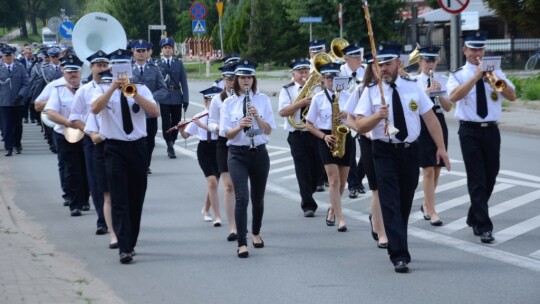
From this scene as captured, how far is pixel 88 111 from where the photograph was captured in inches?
450

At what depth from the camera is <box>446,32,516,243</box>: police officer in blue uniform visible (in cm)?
1098

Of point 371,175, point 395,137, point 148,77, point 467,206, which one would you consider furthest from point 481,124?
point 148,77

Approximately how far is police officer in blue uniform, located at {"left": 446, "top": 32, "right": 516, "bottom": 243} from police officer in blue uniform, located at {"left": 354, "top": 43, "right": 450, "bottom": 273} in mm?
1230

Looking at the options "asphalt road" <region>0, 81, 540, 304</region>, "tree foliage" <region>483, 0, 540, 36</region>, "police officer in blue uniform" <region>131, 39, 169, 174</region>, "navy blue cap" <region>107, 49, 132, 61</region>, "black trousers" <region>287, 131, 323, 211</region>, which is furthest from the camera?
"tree foliage" <region>483, 0, 540, 36</region>

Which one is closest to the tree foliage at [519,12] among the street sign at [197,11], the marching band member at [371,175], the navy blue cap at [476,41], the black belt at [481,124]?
the street sign at [197,11]

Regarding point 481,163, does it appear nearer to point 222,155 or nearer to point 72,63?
point 222,155

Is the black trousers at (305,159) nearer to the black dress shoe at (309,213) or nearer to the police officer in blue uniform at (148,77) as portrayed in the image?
the black dress shoe at (309,213)

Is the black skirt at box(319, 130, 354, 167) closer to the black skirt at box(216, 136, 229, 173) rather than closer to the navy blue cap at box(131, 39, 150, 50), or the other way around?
the black skirt at box(216, 136, 229, 173)

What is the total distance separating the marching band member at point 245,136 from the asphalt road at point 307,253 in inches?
21.1

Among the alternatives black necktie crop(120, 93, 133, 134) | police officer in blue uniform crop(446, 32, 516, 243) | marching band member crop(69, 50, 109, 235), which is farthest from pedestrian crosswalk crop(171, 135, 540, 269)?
black necktie crop(120, 93, 133, 134)

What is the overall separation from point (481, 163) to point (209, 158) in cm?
317

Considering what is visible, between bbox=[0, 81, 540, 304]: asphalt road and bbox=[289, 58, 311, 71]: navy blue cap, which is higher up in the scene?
bbox=[289, 58, 311, 71]: navy blue cap

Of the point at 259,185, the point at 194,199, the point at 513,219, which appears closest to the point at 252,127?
the point at 259,185

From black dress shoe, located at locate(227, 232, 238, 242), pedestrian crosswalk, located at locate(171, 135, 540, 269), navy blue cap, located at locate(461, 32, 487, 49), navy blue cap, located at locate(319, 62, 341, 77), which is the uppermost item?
navy blue cap, located at locate(461, 32, 487, 49)
